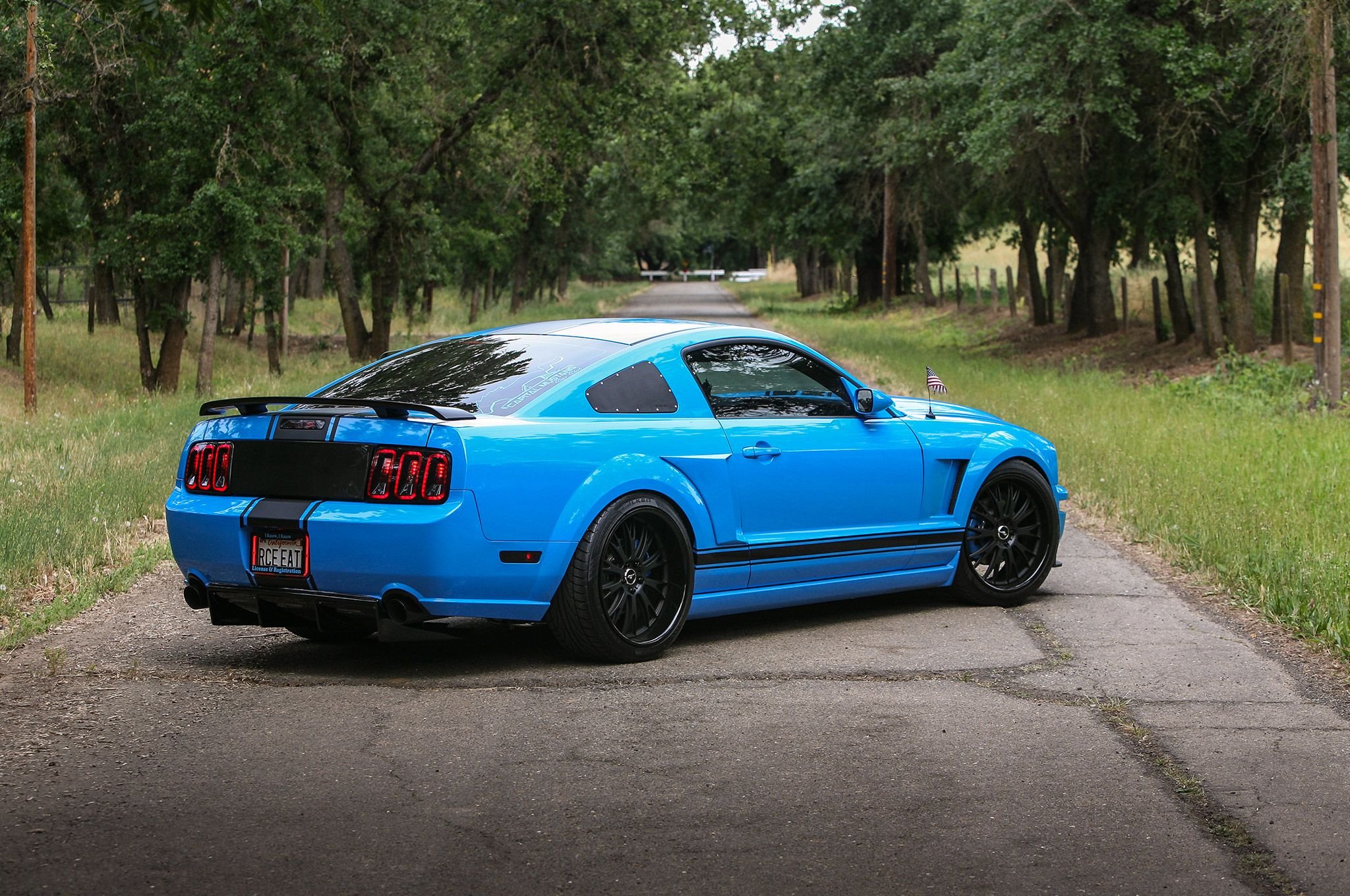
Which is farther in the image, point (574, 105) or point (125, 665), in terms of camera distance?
point (574, 105)

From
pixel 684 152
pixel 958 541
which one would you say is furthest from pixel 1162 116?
pixel 958 541

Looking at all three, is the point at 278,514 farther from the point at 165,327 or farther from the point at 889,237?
the point at 889,237

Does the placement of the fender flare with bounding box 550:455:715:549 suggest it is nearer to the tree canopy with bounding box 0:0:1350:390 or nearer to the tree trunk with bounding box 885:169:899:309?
the tree canopy with bounding box 0:0:1350:390

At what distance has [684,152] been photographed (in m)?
32.5

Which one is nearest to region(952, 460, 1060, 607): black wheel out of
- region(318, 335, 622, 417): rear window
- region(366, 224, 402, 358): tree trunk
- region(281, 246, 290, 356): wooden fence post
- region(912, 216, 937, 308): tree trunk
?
region(318, 335, 622, 417): rear window

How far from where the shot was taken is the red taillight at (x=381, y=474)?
244 inches

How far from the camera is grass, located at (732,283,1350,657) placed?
27.9 feet

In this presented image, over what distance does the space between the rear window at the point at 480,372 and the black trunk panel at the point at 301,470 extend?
481mm

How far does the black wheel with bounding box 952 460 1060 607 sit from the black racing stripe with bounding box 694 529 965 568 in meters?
0.20

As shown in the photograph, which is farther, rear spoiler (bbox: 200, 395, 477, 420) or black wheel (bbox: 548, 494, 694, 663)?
black wheel (bbox: 548, 494, 694, 663)

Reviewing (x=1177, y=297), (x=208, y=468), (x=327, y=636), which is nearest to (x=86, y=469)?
(x=327, y=636)

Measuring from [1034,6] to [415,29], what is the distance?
11.5 m

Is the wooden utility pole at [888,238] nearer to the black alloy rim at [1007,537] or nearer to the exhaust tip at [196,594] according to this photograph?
the black alloy rim at [1007,537]

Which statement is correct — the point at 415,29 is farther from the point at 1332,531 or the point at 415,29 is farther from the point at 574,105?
the point at 1332,531
